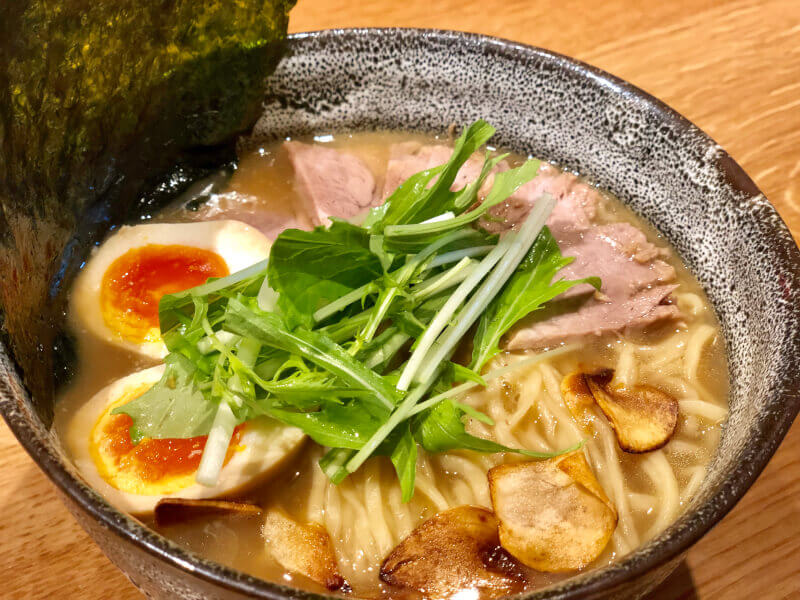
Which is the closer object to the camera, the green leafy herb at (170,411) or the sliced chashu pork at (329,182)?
the green leafy herb at (170,411)

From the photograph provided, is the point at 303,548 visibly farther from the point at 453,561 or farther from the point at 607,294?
the point at 607,294

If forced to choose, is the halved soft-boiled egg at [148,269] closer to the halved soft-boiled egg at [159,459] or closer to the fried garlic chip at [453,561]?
the halved soft-boiled egg at [159,459]

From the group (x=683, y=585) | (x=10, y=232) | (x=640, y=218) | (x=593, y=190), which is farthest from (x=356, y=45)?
(x=683, y=585)

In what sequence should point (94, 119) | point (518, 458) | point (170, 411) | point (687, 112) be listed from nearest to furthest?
point (170, 411) < point (518, 458) < point (94, 119) < point (687, 112)

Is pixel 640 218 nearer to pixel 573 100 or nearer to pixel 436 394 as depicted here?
pixel 573 100

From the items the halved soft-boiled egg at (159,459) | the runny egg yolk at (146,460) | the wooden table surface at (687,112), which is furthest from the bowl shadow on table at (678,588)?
the runny egg yolk at (146,460)

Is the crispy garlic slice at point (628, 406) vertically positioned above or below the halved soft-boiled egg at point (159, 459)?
above

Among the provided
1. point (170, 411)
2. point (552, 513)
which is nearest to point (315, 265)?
point (170, 411)
